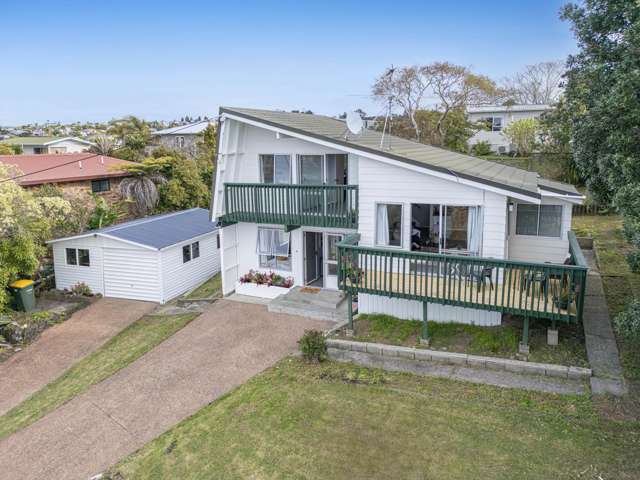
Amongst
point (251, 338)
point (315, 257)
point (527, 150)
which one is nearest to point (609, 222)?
point (527, 150)

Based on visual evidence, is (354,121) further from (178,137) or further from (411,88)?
(178,137)

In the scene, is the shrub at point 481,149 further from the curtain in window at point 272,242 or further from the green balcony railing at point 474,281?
the green balcony railing at point 474,281

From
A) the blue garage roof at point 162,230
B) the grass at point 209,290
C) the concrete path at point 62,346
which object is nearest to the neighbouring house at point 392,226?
the grass at point 209,290

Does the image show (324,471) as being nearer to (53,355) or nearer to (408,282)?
(408,282)

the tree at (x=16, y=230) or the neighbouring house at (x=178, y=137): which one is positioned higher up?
the neighbouring house at (x=178, y=137)

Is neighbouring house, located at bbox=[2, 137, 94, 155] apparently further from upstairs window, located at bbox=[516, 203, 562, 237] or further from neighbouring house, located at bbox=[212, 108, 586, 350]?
upstairs window, located at bbox=[516, 203, 562, 237]

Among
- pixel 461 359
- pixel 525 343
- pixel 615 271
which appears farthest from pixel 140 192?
pixel 615 271

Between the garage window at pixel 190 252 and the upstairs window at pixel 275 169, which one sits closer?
the upstairs window at pixel 275 169
